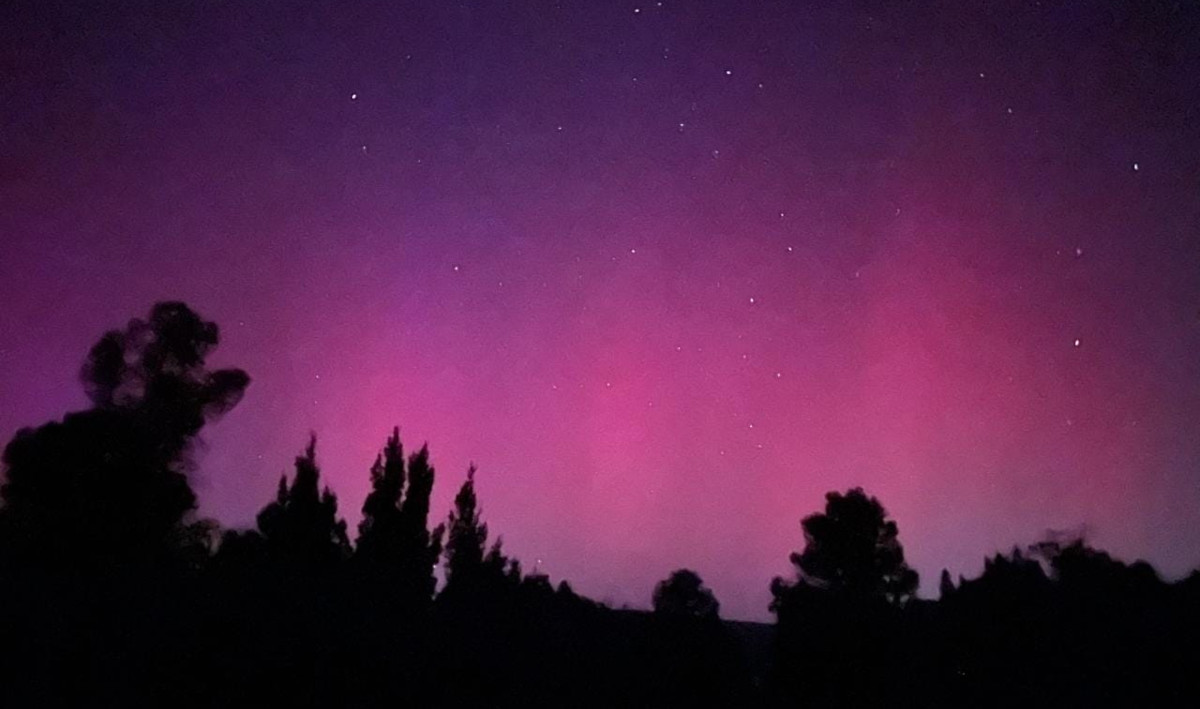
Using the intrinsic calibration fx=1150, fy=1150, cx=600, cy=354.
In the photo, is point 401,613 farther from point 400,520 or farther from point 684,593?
point 684,593

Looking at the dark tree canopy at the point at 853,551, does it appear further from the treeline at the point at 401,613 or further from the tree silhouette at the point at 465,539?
the tree silhouette at the point at 465,539

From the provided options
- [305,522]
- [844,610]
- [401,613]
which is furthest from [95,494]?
[844,610]

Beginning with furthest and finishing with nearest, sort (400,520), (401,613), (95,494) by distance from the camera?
(400,520), (95,494), (401,613)

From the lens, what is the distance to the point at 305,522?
111 feet

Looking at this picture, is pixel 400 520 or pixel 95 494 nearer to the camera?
pixel 95 494

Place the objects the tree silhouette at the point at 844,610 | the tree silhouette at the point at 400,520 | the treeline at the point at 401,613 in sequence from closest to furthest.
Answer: the treeline at the point at 401,613, the tree silhouette at the point at 844,610, the tree silhouette at the point at 400,520

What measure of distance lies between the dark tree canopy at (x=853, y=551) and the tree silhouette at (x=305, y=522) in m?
14.9

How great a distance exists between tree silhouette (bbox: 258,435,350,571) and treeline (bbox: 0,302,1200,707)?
0.08 metres

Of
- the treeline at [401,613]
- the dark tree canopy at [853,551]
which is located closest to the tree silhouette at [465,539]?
the treeline at [401,613]

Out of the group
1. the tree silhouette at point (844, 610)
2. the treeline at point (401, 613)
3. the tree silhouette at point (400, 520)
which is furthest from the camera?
the tree silhouette at point (400, 520)

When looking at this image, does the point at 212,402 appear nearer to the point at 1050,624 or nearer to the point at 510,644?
the point at 510,644

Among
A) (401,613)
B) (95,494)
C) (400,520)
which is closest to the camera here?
(401,613)

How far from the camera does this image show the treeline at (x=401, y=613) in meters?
20.5

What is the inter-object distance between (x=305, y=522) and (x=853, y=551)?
1818 centimetres
